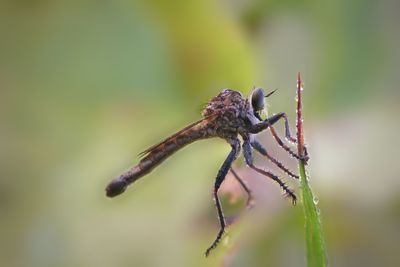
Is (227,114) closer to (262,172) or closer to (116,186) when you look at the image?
(262,172)

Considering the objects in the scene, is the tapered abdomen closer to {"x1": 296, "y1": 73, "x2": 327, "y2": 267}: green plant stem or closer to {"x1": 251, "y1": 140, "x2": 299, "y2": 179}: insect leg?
{"x1": 251, "y1": 140, "x2": 299, "y2": 179}: insect leg

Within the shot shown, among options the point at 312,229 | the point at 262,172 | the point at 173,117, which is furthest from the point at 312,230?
the point at 173,117

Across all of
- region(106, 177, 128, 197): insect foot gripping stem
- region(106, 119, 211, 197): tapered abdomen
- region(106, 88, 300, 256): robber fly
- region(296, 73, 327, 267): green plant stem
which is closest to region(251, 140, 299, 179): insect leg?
region(106, 88, 300, 256): robber fly

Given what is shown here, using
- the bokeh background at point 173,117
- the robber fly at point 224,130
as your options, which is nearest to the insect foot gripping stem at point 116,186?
the robber fly at point 224,130

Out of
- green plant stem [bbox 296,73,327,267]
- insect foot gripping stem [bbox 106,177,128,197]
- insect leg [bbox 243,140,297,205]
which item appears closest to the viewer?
green plant stem [bbox 296,73,327,267]

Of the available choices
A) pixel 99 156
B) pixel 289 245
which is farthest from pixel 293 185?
pixel 99 156
